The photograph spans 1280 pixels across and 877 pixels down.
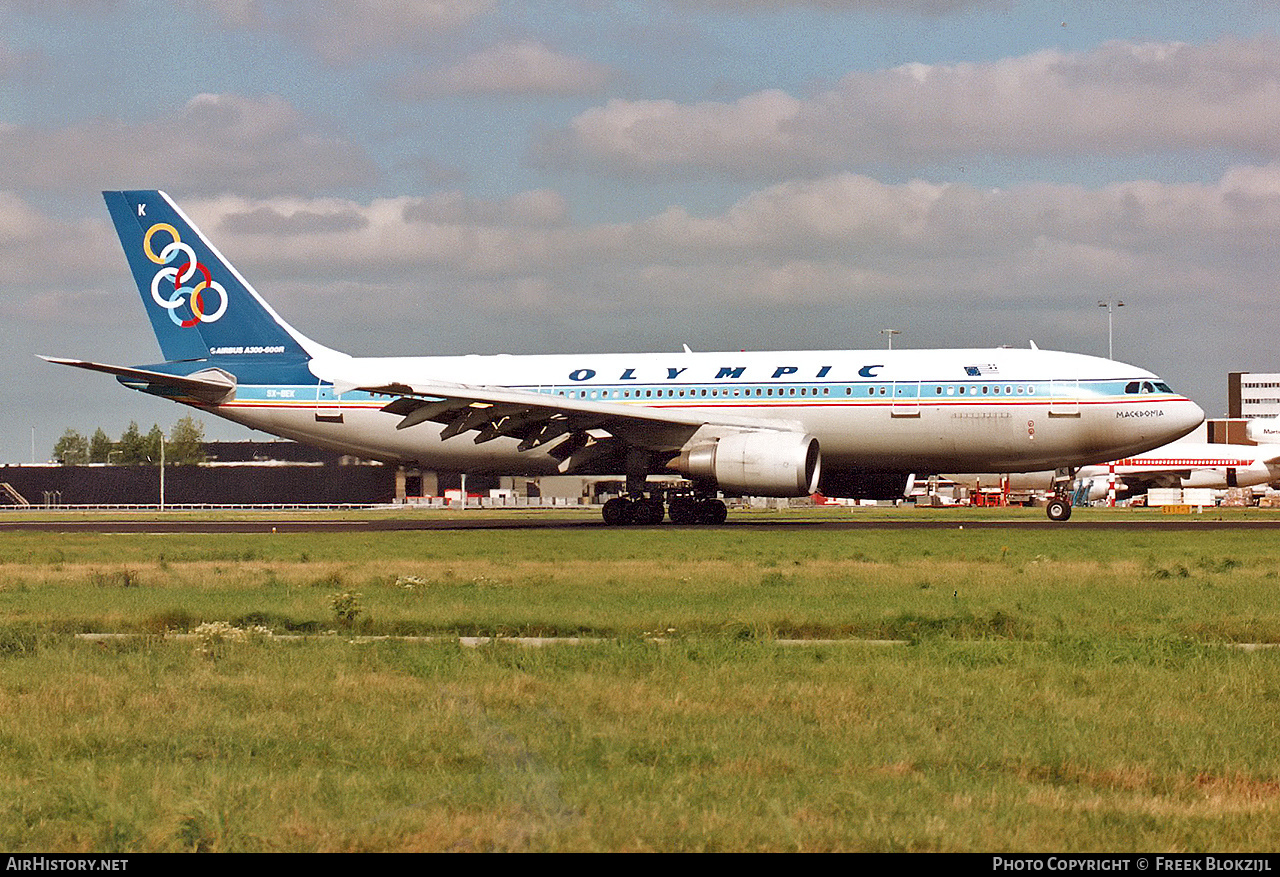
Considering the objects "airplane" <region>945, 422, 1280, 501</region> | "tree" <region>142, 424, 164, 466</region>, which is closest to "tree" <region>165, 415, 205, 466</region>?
"tree" <region>142, 424, 164, 466</region>

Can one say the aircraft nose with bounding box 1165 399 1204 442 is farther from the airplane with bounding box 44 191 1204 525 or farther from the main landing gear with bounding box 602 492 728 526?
the main landing gear with bounding box 602 492 728 526

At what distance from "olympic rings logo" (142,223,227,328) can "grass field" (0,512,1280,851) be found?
22496 mm

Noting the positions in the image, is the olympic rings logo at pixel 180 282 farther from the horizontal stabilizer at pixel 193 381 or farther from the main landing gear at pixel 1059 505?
the main landing gear at pixel 1059 505

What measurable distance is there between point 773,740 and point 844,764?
0.81 m

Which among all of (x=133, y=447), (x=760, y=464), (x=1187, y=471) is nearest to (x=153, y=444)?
(x=133, y=447)

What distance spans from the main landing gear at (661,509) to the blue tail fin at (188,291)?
33.2 feet

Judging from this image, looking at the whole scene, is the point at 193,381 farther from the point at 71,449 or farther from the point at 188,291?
the point at 71,449

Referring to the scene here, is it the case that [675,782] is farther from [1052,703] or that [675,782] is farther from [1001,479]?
[1001,479]

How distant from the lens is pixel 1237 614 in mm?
16422

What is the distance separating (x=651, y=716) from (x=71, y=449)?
616ft

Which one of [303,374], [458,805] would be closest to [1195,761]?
[458,805]

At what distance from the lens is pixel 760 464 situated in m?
35.1

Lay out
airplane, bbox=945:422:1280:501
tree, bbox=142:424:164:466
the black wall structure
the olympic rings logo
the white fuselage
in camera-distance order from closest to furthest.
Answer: the white fuselage
the olympic rings logo
airplane, bbox=945:422:1280:501
the black wall structure
tree, bbox=142:424:164:466

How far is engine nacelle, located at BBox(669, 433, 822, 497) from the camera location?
34.9m
